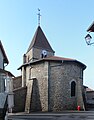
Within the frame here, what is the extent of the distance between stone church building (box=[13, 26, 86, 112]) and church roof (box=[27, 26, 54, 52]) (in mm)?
12289

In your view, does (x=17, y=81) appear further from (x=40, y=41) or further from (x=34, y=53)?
(x=40, y=41)

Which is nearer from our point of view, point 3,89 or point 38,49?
point 3,89

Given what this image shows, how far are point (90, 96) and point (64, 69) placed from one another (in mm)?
24546

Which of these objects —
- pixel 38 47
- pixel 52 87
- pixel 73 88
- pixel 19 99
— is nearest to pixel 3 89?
pixel 52 87

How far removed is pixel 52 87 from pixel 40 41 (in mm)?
17655

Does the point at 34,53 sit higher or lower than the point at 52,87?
higher

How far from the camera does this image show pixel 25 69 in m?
39.7

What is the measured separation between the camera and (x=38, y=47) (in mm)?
48531

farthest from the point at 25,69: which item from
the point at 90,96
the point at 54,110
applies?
the point at 90,96

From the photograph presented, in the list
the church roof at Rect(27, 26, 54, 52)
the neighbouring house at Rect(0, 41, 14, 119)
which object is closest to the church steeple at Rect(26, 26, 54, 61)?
the church roof at Rect(27, 26, 54, 52)

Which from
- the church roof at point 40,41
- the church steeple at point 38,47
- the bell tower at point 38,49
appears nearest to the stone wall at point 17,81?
the bell tower at point 38,49

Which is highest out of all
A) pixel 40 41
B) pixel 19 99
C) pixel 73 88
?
pixel 40 41

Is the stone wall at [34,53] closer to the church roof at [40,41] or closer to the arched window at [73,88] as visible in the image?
the church roof at [40,41]

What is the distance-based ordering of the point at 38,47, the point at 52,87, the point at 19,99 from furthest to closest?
the point at 38,47
the point at 19,99
the point at 52,87
